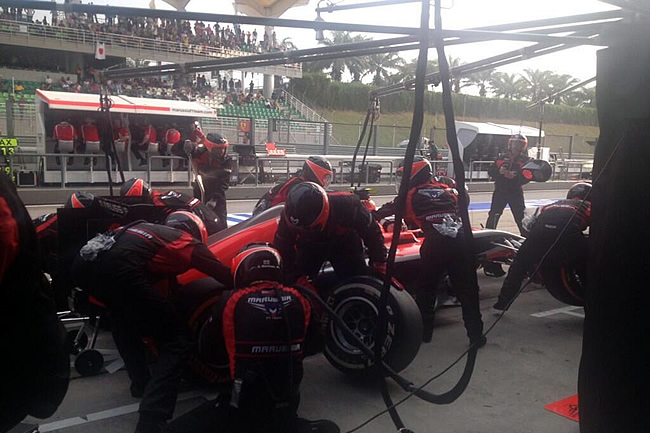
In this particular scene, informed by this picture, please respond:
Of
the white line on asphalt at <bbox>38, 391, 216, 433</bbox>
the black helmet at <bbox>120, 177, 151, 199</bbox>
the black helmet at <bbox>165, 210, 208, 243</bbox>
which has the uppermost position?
the black helmet at <bbox>120, 177, 151, 199</bbox>

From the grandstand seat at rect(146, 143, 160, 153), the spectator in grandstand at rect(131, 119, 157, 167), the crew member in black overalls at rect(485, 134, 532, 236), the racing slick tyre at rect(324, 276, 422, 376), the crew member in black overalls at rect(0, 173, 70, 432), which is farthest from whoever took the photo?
the grandstand seat at rect(146, 143, 160, 153)

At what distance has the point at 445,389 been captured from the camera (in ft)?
13.8

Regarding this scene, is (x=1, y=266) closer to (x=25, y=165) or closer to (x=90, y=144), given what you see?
(x=25, y=165)

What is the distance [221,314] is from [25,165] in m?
13.5

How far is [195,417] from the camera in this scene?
137 inches

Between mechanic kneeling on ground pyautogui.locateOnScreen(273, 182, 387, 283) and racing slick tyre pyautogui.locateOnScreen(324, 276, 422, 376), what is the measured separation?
1.01ft

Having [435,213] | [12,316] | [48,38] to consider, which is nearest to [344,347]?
[435,213]

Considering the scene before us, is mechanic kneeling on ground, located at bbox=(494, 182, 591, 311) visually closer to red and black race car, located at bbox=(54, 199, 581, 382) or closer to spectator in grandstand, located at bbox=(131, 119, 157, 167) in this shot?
red and black race car, located at bbox=(54, 199, 581, 382)

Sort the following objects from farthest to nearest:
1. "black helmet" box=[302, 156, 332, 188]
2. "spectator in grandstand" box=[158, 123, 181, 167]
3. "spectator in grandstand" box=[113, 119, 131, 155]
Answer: "spectator in grandstand" box=[158, 123, 181, 167] < "spectator in grandstand" box=[113, 119, 131, 155] < "black helmet" box=[302, 156, 332, 188]

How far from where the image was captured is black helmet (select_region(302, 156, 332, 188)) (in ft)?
A: 22.4

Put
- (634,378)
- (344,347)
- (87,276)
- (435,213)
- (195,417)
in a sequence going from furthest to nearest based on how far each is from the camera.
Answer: (435,213), (344,347), (87,276), (195,417), (634,378)

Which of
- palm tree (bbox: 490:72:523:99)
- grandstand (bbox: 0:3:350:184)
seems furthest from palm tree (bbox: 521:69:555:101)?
grandstand (bbox: 0:3:350:184)

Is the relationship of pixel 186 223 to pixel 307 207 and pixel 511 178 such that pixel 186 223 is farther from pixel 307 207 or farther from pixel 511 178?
pixel 511 178

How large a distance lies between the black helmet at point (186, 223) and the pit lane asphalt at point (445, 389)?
115cm
